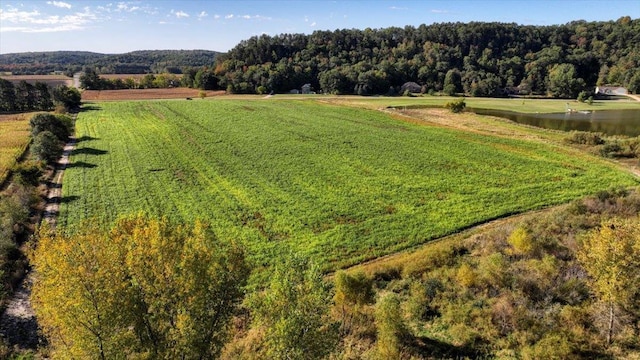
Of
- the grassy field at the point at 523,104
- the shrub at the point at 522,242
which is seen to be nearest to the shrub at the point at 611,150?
the shrub at the point at 522,242

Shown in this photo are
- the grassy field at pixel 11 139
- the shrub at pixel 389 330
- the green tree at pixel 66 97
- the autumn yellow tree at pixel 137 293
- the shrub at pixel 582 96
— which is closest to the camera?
the autumn yellow tree at pixel 137 293

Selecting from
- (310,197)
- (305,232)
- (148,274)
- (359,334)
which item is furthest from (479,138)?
(148,274)

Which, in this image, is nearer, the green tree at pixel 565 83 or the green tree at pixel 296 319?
the green tree at pixel 296 319

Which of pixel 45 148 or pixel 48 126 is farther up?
pixel 48 126

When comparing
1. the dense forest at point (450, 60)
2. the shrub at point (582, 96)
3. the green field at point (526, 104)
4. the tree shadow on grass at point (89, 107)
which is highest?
the dense forest at point (450, 60)

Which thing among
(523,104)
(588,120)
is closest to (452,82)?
(523,104)

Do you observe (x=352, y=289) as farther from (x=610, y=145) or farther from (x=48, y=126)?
(x=48, y=126)

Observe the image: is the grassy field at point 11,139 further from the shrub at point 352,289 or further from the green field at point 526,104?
the green field at point 526,104
